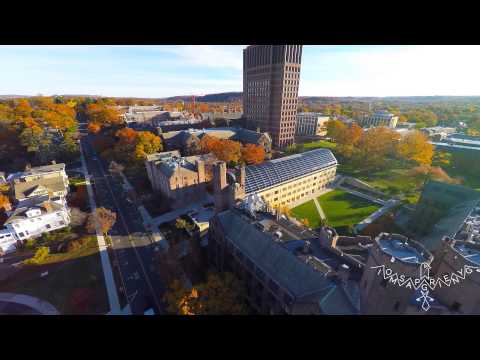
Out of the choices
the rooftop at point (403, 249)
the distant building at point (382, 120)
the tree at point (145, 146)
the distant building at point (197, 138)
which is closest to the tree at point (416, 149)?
the distant building at point (197, 138)

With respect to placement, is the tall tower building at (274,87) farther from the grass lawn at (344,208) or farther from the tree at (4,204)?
the tree at (4,204)

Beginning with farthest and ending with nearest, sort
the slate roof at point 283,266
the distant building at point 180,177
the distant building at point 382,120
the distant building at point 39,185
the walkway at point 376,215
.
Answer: the distant building at point 382,120 → the distant building at point 180,177 → the distant building at point 39,185 → the walkway at point 376,215 → the slate roof at point 283,266

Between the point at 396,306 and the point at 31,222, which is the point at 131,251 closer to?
the point at 31,222

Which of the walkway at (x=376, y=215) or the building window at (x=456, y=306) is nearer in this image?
the building window at (x=456, y=306)

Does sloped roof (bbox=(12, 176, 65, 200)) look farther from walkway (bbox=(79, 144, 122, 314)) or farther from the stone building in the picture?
the stone building

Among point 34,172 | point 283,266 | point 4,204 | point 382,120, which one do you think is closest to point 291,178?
point 283,266

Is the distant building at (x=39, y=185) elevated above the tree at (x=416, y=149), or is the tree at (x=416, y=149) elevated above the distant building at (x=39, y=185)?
the tree at (x=416, y=149)
